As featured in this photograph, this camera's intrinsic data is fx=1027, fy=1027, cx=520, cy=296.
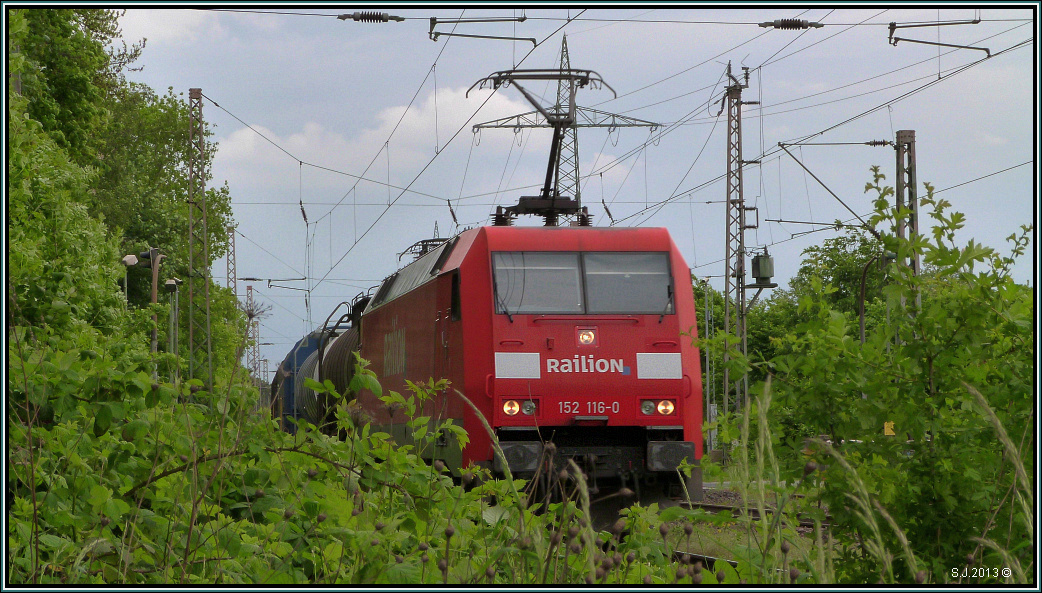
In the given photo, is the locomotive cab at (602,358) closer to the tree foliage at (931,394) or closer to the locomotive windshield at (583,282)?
the locomotive windshield at (583,282)

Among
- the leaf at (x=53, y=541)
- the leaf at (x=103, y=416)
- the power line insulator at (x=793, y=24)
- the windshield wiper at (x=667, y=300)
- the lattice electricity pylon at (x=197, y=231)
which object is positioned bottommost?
the leaf at (x=53, y=541)

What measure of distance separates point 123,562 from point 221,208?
4314cm

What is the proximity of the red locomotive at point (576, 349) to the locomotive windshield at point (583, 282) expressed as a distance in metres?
0.01

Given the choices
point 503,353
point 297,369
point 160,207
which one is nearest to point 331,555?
point 503,353

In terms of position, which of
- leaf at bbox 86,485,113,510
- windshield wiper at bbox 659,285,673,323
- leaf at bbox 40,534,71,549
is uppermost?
windshield wiper at bbox 659,285,673,323

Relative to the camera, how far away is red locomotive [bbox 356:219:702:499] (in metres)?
9.96

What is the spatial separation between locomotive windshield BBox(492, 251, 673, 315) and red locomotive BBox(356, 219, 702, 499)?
1cm

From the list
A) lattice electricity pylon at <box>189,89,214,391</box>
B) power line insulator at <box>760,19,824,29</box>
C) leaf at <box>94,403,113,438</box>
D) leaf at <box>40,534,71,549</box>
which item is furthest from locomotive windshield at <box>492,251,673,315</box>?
lattice electricity pylon at <box>189,89,214,391</box>

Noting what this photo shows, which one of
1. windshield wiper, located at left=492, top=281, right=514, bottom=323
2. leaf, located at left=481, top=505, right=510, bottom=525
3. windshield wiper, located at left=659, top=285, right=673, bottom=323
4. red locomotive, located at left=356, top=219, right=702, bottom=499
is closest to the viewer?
leaf, located at left=481, top=505, right=510, bottom=525

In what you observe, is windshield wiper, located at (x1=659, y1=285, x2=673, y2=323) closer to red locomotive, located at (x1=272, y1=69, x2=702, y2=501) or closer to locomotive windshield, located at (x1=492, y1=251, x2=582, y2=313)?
red locomotive, located at (x1=272, y1=69, x2=702, y2=501)

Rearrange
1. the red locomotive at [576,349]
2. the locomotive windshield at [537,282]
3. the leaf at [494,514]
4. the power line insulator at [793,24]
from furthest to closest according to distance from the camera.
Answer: the locomotive windshield at [537,282] < the red locomotive at [576,349] < the power line insulator at [793,24] < the leaf at [494,514]

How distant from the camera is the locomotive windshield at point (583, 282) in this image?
408 inches

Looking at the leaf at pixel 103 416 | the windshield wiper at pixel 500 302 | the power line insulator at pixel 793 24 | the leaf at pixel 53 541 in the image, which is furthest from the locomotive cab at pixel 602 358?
the leaf at pixel 53 541

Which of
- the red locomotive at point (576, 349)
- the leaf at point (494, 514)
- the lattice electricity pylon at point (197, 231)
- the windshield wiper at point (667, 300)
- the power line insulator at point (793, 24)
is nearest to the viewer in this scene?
the leaf at point (494, 514)
